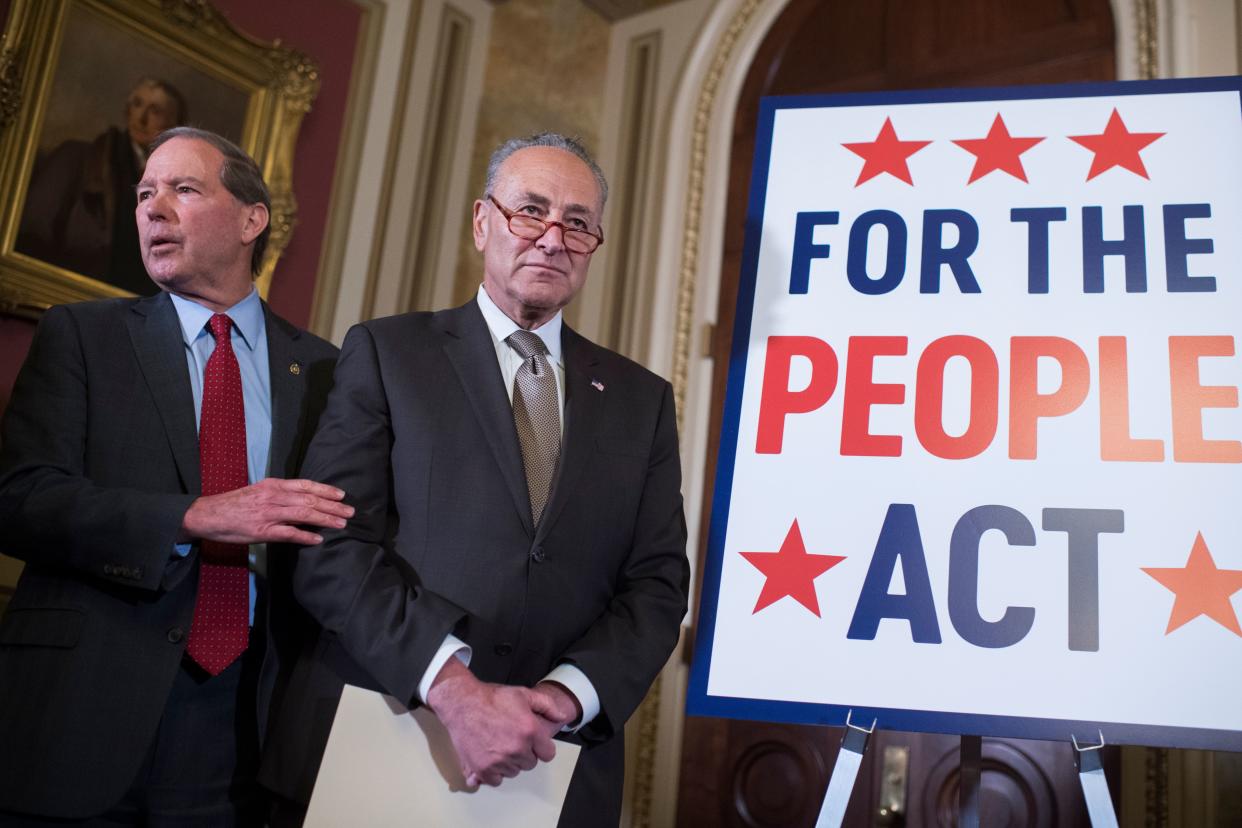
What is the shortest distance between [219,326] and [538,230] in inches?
20.5

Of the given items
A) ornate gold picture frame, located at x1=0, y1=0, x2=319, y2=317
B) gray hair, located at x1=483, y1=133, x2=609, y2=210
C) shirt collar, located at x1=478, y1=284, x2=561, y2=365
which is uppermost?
ornate gold picture frame, located at x1=0, y1=0, x2=319, y2=317

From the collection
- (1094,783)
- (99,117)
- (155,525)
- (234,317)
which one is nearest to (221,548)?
(155,525)

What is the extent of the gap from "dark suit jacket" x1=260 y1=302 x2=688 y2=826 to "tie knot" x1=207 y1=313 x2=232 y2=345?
0.24 meters

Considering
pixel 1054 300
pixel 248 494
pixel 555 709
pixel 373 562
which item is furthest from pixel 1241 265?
pixel 248 494

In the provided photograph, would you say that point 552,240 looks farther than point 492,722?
Yes

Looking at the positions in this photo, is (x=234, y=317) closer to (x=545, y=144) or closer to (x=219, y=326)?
(x=219, y=326)

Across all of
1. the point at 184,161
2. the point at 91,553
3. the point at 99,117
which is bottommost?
the point at 91,553

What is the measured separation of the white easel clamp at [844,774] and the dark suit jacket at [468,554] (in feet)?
0.93

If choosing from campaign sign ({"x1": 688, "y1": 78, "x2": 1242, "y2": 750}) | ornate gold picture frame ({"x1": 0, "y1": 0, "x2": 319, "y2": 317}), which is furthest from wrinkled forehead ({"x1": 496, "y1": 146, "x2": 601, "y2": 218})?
ornate gold picture frame ({"x1": 0, "y1": 0, "x2": 319, "y2": 317})

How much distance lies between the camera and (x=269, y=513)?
1.47 meters

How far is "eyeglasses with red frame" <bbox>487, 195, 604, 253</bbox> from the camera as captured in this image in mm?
1682

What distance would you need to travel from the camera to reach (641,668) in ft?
5.00

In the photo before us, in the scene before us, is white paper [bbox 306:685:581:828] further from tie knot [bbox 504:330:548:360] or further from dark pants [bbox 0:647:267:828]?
tie knot [bbox 504:330:548:360]

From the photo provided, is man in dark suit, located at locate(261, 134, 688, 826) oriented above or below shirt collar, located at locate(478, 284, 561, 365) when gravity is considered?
below
